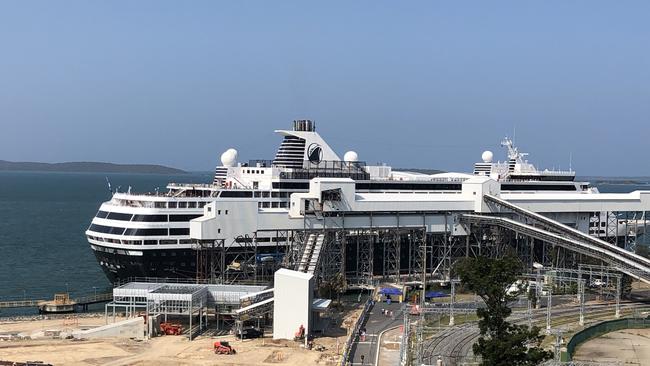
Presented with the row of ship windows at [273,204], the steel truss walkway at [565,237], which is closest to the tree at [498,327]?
the steel truss walkway at [565,237]

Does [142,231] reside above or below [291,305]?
above

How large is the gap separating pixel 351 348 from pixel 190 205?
2663 centimetres

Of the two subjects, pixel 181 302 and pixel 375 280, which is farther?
pixel 375 280

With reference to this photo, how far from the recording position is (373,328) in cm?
5356

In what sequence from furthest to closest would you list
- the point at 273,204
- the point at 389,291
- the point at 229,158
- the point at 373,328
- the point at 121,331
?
the point at 229,158 → the point at 273,204 → the point at 389,291 → the point at 373,328 → the point at 121,331

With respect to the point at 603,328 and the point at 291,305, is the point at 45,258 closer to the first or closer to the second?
the point at 291,305

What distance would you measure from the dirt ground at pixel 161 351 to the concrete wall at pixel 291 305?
121cm

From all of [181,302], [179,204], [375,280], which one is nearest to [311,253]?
[375,280]

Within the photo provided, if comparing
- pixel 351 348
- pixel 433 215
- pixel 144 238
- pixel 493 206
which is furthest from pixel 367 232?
pixel 351 348

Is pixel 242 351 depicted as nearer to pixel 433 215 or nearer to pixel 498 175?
pixel 433 215

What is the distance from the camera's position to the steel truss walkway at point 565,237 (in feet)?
206

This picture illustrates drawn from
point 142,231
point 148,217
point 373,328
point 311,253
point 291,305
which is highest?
point 148,217

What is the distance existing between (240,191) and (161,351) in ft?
85.4

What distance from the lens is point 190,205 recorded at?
68875 millimetres
